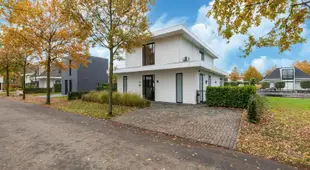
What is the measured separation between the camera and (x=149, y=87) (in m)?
14.2

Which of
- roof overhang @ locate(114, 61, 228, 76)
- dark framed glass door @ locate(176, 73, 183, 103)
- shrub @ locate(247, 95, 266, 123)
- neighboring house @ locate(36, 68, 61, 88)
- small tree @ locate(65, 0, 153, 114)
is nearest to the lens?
shrub @ locate(247, 95, 266, 123)

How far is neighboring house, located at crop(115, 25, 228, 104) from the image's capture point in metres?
11.8

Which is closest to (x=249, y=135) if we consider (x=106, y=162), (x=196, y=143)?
(x=196, y=143)

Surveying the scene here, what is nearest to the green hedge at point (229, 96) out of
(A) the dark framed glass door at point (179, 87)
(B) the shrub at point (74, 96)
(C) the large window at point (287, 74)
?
(A) the dark framed glass door at point (179, 87)

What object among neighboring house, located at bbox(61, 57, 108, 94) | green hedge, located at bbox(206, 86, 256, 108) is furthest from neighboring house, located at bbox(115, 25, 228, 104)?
neighboring house, located at bbox(61, 57, 108, 94)

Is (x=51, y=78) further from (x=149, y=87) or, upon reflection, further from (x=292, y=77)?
(x=292, y=77)

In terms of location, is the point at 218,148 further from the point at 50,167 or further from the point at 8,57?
the point at 8,57

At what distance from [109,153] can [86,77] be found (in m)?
20.5

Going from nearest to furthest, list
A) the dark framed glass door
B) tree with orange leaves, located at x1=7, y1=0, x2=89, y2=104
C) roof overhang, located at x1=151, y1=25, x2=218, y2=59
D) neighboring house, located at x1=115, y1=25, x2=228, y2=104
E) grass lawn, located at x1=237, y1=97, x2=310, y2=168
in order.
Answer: grass lawn, located at x1=237, y1=97, x2=310, y2=168, roof overhang, located at x1=151, y1=25, x2=218, y2=59, tree with orange leaves, located at x1=7, y1=0, x2=89, y2=104, neighboring house, located at x1=115, y1=25, x2=228, y2=104, the dark framed glass door

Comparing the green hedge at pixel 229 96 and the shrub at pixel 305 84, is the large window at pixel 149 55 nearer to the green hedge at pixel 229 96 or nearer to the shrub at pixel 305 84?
the green hedge at pixel 229 96

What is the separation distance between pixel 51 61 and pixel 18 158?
41.8 feet

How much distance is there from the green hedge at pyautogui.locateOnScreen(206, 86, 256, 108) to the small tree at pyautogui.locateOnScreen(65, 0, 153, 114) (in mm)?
6157

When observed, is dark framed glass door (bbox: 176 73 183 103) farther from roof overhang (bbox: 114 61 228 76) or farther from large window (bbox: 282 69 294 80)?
large window (bbox: 282 69 294 80)

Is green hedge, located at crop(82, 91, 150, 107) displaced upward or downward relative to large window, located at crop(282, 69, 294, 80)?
downward
